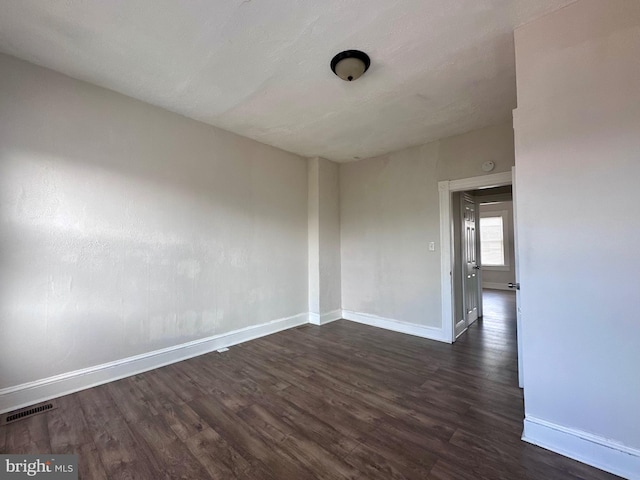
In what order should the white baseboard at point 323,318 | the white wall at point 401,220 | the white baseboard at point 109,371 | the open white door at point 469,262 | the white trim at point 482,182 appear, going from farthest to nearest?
the white baseboard at point 323,318, the open white door at point 469,262, the white wall at point 401,220, the white trim at point 482,182, the white baseboard at point 109,371

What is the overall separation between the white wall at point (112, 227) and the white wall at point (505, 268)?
739 cm

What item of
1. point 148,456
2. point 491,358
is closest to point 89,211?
point 148,456

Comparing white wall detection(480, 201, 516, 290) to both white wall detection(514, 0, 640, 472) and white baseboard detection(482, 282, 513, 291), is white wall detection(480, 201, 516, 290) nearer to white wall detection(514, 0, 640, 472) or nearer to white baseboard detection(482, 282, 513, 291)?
white baseboard detection(482, 282, 513, 291)

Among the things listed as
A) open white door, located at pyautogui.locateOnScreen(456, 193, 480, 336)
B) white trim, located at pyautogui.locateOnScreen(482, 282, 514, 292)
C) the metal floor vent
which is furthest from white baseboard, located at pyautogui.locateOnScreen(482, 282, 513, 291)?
the metal floor vent

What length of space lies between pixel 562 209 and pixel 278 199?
Result: 3.35m

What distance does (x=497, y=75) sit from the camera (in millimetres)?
2338

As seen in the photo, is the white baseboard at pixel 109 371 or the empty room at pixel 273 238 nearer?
the empty room at pixel 273 238

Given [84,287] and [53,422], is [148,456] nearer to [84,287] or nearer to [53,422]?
[53,422]

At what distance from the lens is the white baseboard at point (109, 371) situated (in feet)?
7.01

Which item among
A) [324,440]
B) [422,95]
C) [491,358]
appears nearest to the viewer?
[324,440]

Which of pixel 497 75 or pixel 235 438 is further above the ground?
pixel 497 75

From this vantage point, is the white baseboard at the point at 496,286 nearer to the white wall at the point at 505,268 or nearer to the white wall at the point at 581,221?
the white wall at the point at 505,268

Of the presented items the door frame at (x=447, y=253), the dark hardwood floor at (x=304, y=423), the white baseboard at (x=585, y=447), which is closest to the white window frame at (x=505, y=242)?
the door frame at (x=447, y=253)

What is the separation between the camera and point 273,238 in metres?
4.07
